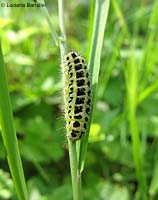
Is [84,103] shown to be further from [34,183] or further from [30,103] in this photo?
[30,103]

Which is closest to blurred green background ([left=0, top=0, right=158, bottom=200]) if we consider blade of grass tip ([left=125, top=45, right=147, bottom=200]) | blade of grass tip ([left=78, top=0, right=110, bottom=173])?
blade of grass tip ([left=125, top=45, right=147, bottom=200])

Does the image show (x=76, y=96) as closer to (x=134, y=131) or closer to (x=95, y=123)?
(x=134, y=131)

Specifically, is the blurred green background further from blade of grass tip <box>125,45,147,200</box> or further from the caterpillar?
the caterpillar

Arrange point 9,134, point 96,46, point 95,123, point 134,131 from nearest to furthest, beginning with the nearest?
1. point 9,134
2. point 96,46
3. point 134,131
4. point 95,123

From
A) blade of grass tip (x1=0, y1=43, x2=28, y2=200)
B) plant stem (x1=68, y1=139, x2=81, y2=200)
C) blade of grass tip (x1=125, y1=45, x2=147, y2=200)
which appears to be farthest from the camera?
blade of grass tip (x1=125, y1=45, x2=147, y2=200)

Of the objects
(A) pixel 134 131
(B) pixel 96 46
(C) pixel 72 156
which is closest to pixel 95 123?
(A) pixel 134 131

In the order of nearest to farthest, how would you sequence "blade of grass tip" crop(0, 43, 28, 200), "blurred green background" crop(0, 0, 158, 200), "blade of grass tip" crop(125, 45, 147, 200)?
"blade of grass tip" crop(0, 43, 28, 200) → "blade of grass tip" crop(125, 45, 147, 200) → "blurred green background" crop(0, 0, 158, 200)

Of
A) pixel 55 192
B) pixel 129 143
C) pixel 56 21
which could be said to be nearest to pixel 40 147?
pixel 55 192
